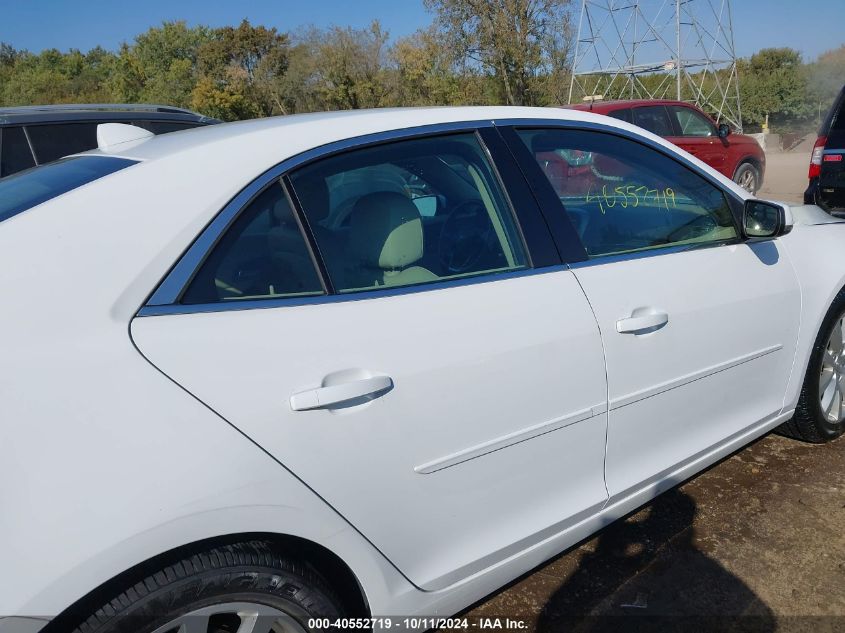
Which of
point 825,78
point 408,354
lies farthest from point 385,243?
point 825,78

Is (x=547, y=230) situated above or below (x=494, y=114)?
below

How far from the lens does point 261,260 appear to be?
172cm

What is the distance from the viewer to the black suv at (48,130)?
540 centimetres

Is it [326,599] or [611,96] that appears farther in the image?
[611,96]

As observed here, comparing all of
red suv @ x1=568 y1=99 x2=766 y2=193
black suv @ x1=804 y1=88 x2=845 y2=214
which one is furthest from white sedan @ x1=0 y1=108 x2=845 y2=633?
red suv @ x1=568 y1=99 x2=766 y2=193

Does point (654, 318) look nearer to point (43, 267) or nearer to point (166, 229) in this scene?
point (166, 229)

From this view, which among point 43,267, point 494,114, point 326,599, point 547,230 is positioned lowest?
point 326,599

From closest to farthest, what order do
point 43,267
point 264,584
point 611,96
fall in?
point 43,267 → point 264,584 → point 611,96

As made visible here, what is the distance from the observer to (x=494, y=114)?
2.30m

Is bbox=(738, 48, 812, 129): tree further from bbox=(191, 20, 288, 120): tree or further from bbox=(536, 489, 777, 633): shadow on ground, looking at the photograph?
bbox=(536, 489, 777, 633): shadow on ground

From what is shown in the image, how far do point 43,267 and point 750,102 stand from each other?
1277 inches

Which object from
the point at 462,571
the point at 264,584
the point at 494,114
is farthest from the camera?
the point at 494,114

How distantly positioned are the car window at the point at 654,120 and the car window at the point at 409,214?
331 inches

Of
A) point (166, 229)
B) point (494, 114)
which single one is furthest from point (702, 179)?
point (166, 229)
